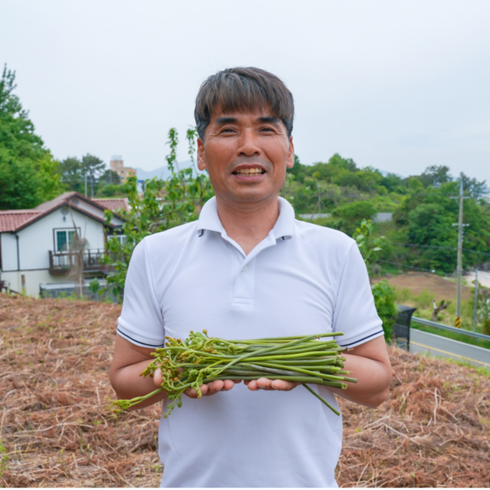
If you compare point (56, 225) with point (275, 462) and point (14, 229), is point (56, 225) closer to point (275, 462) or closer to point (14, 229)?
point (14, 229)

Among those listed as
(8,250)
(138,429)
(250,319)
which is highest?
(250,319)

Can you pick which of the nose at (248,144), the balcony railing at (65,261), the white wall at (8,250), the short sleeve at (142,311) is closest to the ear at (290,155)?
the nose at (248,144)

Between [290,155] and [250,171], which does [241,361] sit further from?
[290,155]

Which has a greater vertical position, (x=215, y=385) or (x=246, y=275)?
(x=246, y=275)

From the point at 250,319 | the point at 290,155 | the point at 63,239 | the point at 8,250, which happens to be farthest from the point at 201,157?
the point at 8,250

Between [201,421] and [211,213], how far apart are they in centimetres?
66

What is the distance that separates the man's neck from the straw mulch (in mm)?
1957

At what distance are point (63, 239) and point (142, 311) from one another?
27.9m

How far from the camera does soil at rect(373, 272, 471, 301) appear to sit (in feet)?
148

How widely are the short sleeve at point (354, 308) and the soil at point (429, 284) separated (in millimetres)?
45731

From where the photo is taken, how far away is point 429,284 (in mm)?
46406

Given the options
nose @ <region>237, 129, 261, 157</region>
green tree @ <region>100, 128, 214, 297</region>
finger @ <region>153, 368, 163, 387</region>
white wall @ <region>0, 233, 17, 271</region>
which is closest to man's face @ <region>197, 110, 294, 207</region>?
nose @ <region>237, 129, 261, 157</region>

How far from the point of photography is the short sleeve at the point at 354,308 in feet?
4.54

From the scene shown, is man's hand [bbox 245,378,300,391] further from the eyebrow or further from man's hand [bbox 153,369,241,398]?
the eyebrow
